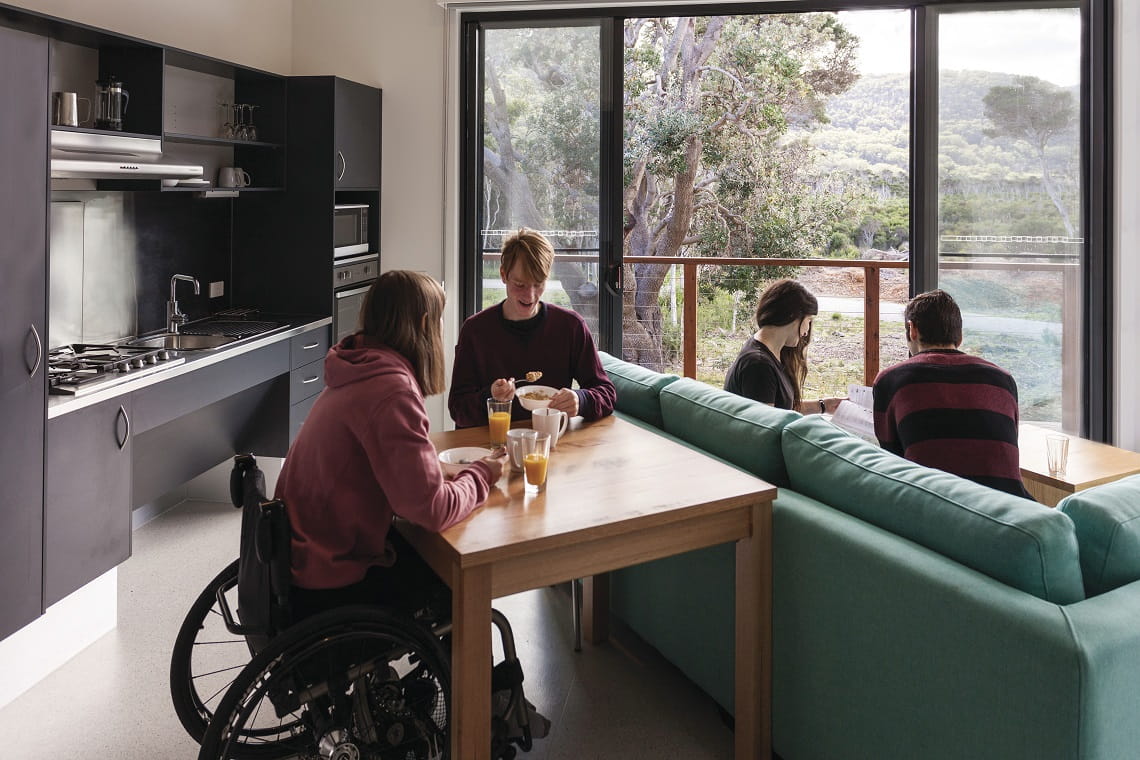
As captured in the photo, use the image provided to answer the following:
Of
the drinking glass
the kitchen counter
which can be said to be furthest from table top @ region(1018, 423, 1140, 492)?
the kitchen counter

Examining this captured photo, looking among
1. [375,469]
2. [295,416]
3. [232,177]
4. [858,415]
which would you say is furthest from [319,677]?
[232,177]

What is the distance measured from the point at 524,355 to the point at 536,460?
835 mm

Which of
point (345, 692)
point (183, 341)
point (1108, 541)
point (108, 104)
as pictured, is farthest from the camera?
point (183, 341)

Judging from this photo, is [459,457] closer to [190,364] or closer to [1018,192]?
[190,364]

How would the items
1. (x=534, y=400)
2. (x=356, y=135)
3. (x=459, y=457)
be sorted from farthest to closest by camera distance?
(x=356, y=135) → (x=534, y=400) → (x=459, y=457)

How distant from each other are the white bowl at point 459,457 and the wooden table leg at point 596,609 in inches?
30.8

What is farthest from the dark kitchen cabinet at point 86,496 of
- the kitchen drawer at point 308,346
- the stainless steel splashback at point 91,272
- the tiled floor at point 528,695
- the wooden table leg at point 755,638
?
the wooden table leg at point 755,638

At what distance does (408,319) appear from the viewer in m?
1.89

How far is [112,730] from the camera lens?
2.27 m

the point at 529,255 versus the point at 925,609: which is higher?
the point at 529,255

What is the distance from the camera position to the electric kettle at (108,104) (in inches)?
124

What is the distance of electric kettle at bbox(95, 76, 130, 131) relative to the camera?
3.15 m

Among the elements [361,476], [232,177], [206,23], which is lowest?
[361,476]

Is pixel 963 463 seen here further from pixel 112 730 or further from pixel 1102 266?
pixel 1102 266
